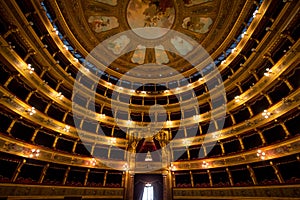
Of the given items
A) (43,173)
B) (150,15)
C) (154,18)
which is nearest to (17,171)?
(43,173)

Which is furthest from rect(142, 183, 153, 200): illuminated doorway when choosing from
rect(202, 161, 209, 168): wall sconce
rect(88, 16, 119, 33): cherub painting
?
rect(88, 16, 119, 33): cherub painting

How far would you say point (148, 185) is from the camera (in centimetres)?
1520

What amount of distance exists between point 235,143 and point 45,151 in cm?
1616

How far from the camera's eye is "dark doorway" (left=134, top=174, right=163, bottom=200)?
14.8 meters

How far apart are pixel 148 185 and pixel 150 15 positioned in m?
18.6

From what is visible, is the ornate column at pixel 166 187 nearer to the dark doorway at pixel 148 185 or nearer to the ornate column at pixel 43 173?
the dark doorway at pixel 148 185

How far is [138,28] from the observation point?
20.1m

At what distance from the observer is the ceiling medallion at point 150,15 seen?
57.9 feet

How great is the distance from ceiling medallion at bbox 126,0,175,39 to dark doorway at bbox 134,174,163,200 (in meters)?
16.9

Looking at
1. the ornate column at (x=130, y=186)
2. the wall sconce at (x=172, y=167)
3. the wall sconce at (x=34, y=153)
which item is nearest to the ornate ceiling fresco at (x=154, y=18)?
the wall sconce at (x=34, y=153)

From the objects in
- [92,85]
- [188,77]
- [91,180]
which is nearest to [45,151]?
[91,180]

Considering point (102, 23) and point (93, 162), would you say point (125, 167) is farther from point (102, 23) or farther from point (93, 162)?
point (102, 23)

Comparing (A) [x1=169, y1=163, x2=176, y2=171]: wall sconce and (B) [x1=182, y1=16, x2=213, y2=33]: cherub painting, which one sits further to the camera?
(B) [x1=182, y1=16, x2=213, y2=33]: cherub painting

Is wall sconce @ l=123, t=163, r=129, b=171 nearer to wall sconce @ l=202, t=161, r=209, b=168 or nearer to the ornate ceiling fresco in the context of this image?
wall sconce @ l=202, t=161, r=209, b=168
